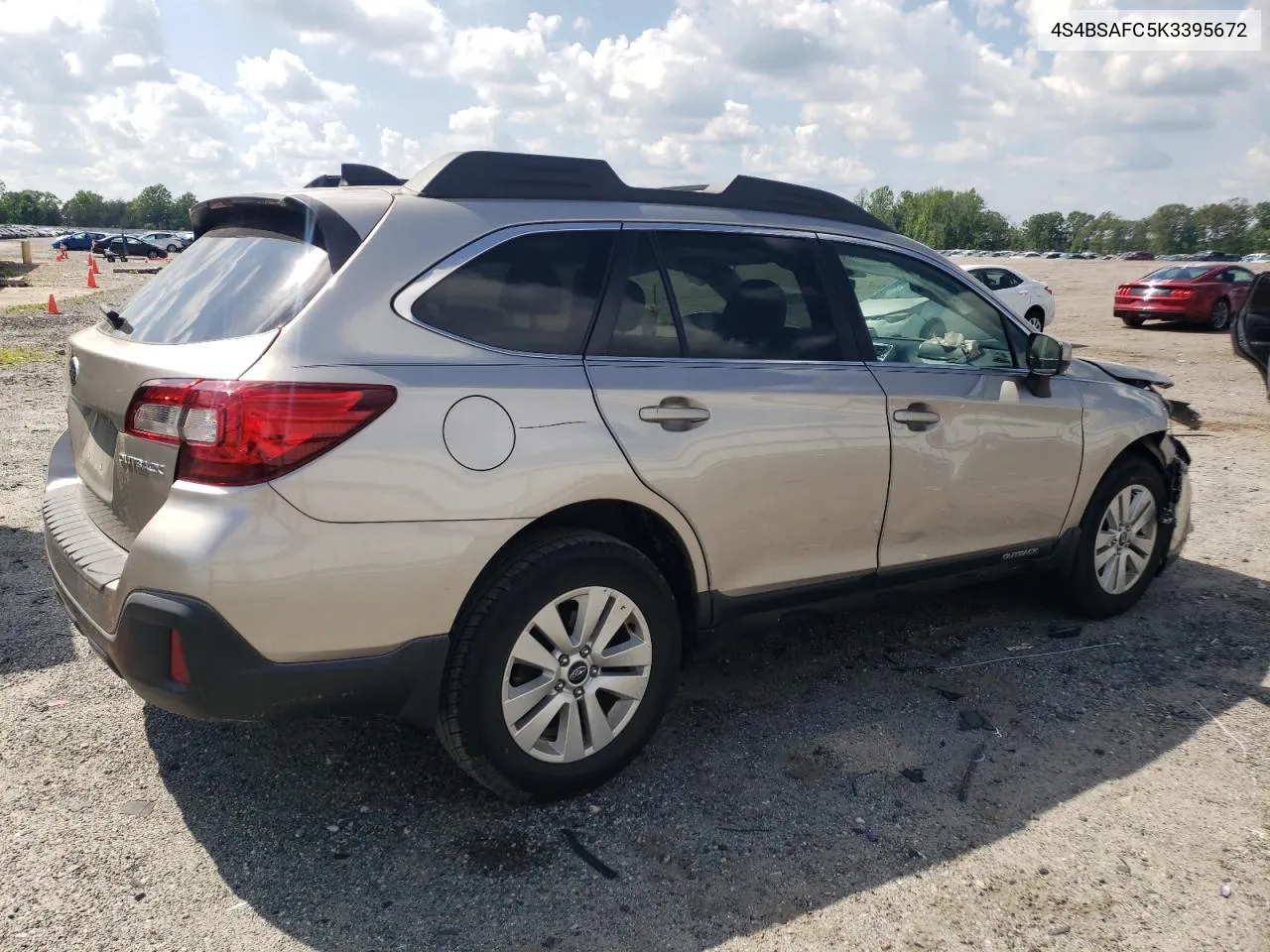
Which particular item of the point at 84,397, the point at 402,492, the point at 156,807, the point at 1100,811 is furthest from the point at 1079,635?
the point at 84,397

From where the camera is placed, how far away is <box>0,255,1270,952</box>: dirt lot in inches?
107

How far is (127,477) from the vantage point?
293 cm

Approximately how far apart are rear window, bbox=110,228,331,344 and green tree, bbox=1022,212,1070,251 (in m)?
186

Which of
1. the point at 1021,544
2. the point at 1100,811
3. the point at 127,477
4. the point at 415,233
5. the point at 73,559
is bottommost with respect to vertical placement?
the point at 1100,811

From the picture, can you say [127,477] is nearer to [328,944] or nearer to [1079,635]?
[328,944]

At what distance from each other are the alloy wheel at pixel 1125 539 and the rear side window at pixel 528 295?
2.90 meters

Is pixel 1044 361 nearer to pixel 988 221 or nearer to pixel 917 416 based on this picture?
pixel 917 416

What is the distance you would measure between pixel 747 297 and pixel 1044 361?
1.51 m

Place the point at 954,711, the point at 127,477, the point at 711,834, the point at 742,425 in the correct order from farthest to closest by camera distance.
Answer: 1. the point at 954,711
2. the point at 742,425
3. the point at 711,834
4. the point at 127,477

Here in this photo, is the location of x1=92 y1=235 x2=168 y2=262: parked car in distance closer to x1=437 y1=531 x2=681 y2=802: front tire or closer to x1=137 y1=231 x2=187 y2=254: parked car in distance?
x1=137 y1=231 x2=187 y2=254: parked car in distance

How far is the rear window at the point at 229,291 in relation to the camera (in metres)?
2.86

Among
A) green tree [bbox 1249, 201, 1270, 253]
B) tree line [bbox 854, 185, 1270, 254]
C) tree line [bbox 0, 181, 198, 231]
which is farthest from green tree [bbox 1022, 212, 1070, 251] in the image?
tree line [bbox 0, 181, 198, 231]

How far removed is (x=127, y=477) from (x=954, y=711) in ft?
10.00

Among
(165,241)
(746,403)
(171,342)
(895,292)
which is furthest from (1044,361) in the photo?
(165,241)
